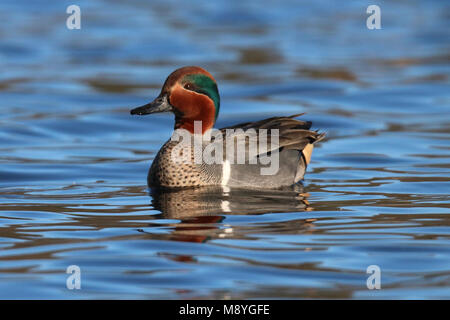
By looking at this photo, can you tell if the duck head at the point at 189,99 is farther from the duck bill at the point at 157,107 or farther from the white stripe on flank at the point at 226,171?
the white stripe on flank at the point at 226,171

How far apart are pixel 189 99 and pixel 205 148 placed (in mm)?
467

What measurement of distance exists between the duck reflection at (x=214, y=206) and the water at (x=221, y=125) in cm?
3

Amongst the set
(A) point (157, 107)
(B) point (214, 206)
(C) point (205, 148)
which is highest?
(A) point (157, 107)

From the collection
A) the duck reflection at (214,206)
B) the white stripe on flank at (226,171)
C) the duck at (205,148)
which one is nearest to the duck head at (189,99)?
the duck at (205,148)

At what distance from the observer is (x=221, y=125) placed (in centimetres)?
1305

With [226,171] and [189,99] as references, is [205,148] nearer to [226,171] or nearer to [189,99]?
[226,171]

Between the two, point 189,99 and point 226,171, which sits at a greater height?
point 189,99

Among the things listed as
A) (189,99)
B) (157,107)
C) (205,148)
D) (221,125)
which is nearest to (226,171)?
(205,148)

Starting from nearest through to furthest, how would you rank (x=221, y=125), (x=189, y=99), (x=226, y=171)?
(x=226, y=171) < (x=189, y=99) < (x=221, y=125)

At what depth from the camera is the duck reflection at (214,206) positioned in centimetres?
702

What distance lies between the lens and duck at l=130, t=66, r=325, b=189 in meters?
8.65

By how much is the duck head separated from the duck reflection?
2.19ft
